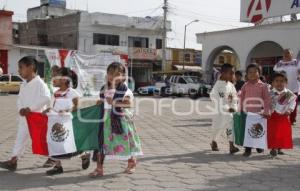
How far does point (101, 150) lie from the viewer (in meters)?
6.55

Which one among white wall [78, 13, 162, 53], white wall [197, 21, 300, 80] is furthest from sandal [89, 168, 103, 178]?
white wall [78, 13, 162, 53]

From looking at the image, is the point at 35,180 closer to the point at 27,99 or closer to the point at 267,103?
the point at 27,99

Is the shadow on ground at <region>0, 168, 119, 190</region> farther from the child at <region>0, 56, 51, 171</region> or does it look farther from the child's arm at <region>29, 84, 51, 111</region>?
the child's arm at <region>29, 84, 51, 111</region>

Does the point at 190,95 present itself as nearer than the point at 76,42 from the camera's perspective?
Yes

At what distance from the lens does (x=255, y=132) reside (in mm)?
8062

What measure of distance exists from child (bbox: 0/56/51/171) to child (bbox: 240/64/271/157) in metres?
3.21

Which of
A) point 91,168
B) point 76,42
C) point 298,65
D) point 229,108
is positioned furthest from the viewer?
point 76,42

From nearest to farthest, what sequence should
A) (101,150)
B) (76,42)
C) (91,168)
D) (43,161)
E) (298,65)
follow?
(101,150), (91,168), (43,161), (298,65), (76,42)

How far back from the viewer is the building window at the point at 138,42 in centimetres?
5094

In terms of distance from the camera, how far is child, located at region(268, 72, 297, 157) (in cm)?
797

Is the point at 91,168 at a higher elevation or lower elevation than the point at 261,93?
lower

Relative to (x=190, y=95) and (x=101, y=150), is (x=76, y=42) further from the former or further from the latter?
(x=101, y=150)

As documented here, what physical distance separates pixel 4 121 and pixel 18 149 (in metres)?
7.40

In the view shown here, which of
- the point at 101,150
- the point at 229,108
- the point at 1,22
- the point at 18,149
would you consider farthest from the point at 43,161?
the point at 1,22
